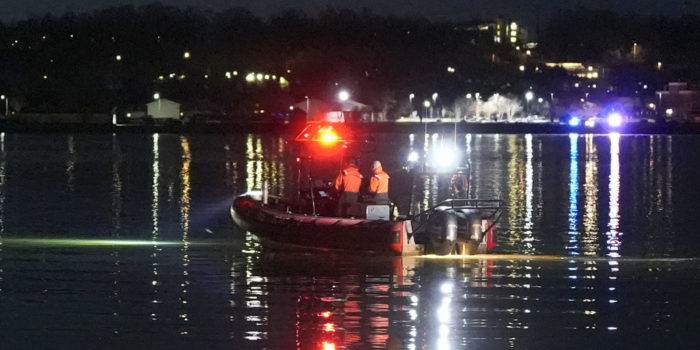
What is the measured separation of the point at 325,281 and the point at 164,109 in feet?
328

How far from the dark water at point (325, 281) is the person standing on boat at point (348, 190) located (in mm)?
1330

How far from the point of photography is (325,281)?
65.0ft

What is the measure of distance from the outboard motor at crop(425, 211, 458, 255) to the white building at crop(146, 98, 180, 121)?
97.1 m

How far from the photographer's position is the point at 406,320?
1620 centimetres

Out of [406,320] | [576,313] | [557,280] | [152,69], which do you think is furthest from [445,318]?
[152,69]

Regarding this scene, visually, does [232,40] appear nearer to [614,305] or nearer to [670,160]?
[670,160]

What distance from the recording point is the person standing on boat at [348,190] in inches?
925

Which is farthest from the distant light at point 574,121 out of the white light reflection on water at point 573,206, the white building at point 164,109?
the white light reflection on water at point 573,206

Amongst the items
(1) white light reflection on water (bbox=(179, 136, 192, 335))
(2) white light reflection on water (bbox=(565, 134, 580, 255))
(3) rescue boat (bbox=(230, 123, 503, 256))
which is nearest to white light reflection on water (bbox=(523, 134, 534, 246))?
(2) white light reflection on water (bbox=(565, 134, 580, 255))

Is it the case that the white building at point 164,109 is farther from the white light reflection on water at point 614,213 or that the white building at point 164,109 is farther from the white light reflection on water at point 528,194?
the white light reflection on water at point 614,213

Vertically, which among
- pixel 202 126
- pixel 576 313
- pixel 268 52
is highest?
pixel 268 52

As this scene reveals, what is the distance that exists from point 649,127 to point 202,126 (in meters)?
48.1

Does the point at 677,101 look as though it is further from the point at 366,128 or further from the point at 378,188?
the point at 378,188

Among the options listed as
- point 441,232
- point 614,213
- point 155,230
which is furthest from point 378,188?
point 614,213
